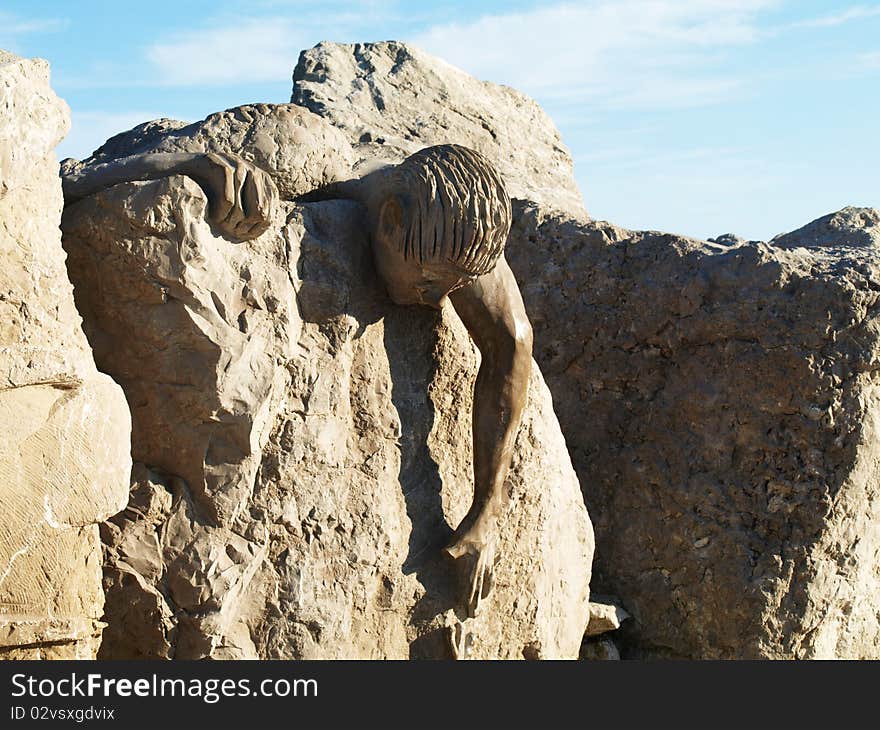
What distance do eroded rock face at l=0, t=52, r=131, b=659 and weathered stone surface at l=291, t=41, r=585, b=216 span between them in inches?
90.5

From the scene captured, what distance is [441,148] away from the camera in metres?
3.30

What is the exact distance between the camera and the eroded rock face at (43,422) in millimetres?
2355

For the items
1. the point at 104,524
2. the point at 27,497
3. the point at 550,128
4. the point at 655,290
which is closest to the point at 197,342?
the point at 104,524

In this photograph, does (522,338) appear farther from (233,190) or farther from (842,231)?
(842,231)

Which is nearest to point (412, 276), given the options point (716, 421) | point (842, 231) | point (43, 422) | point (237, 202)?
point (237, 202)

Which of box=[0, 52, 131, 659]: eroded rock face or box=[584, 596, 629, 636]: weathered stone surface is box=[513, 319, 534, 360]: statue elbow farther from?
box=[0, 52, 131, 659]: eroded rock face

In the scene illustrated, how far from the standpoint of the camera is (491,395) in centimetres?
346

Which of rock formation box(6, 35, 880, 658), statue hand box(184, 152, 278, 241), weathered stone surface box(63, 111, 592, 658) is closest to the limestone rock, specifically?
rock formation box(6, 35, 880, 658)

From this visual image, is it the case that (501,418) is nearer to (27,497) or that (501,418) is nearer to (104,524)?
(104,524)

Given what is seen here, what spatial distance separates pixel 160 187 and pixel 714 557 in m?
2.10

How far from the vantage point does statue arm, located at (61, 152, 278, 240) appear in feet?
9.65

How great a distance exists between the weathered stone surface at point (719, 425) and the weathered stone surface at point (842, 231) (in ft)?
1.17

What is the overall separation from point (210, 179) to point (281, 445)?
0.60 m

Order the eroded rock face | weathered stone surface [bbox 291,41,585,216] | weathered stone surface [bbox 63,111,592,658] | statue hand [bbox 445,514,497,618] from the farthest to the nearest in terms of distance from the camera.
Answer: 1. weathered stone surface [bbox 291,41,585,216]
2. statue hand [bbox 445,514,497,618]
3. weathered stone surface [bbox 63,111,592,658]
4. the eroded rock face
